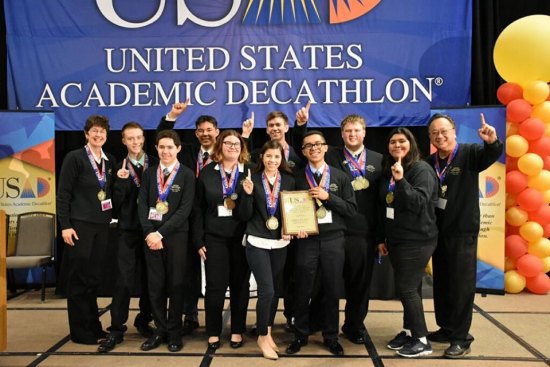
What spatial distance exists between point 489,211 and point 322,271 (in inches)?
96.2

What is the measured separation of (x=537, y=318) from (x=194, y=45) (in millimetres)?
4043

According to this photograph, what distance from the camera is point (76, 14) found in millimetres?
5266

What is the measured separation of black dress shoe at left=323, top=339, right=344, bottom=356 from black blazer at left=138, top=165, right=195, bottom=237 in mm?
1214

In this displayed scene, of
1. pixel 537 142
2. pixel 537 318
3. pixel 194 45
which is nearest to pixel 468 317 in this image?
pixel 537 318

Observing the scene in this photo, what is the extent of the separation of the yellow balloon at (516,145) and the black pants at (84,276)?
3.70 metres

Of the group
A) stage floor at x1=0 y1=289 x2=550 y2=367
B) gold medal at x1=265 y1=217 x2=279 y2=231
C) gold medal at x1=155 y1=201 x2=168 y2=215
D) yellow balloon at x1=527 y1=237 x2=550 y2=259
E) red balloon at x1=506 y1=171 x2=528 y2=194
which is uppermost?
red balloon at x1=506 y1=171 x2=528 y2=194

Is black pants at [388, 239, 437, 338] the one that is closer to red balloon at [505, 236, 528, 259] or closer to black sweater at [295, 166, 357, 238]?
black sweater at [295, 166, 357, 238]

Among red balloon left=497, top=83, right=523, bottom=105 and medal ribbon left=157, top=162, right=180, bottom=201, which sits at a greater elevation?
red balloon left=497, top=83, right=523, bottom=105

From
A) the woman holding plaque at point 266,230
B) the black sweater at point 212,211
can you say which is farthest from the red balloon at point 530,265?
the black sweater at point 212,211

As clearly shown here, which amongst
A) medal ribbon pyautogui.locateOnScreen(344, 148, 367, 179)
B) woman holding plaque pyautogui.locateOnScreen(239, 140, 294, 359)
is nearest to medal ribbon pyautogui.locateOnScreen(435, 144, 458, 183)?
medal ribbon pyautogui.locateOnScreen(344, 148, 367, 179)

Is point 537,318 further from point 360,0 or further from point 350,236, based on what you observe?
point 360,0

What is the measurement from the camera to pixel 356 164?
3537 mm

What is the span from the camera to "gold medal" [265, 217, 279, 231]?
3.24m

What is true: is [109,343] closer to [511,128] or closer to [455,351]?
[455,351]
